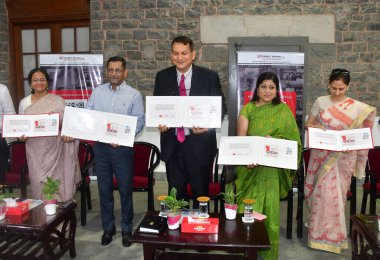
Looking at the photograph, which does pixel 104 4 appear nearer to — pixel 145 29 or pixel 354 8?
pixel 145 29

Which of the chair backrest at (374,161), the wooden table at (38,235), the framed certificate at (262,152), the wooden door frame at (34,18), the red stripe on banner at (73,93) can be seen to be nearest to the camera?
the wooden table at (38,235)

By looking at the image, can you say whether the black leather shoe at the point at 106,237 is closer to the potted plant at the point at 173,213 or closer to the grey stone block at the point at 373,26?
the potted plant at the point at 173,213

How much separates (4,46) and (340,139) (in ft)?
16.0

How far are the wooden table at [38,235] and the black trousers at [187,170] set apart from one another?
31.1 inches

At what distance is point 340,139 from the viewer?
8.87ft

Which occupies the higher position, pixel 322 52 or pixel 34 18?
pixel 34 18

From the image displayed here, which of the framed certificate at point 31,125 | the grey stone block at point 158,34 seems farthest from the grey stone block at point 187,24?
the framed certificate at point 31,125

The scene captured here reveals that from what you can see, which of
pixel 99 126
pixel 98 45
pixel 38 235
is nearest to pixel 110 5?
pixel 98 45

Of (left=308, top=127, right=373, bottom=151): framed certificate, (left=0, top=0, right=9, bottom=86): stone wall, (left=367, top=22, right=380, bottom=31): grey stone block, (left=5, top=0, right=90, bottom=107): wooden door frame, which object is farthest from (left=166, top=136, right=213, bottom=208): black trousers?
(left=0, top=0, right=9, bottom=86): stone wall

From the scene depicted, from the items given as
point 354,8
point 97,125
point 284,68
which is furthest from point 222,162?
point 354,8

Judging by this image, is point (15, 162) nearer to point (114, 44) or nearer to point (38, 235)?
point (38, 235)

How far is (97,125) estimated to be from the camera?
9.15ft

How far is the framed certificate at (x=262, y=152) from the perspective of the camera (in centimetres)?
252

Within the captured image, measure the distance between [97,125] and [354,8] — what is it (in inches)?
140
